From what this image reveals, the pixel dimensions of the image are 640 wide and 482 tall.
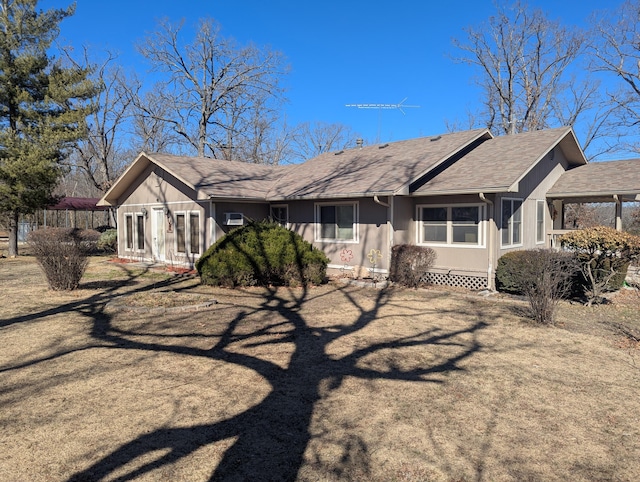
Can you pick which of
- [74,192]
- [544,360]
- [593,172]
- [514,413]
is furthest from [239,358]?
[74,192]

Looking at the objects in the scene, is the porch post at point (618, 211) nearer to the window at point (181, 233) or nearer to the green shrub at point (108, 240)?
the window at point (181, 233)

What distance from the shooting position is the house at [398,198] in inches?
471

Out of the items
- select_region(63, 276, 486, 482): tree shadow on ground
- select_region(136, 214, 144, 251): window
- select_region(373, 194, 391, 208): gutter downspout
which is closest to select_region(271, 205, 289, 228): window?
select_region(373, 194, 391, 208): gutter downspout

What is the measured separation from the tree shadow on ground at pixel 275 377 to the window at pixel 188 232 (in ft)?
20.6

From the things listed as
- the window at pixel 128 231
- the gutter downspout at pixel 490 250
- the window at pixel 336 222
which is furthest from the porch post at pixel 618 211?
the window at pixel 128 231

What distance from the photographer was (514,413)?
449cm

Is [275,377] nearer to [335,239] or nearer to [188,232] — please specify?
[335,239]

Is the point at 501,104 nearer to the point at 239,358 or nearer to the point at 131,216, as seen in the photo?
the point at 131,216

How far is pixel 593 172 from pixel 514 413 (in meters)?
13.5

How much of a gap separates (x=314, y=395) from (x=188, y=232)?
39.4ft

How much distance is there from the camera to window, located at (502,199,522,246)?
39.8ft

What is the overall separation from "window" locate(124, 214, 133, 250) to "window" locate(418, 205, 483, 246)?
42.0 ft

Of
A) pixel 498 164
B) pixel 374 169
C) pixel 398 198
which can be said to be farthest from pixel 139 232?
pixel 498 164

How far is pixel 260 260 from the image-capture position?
11.9m
